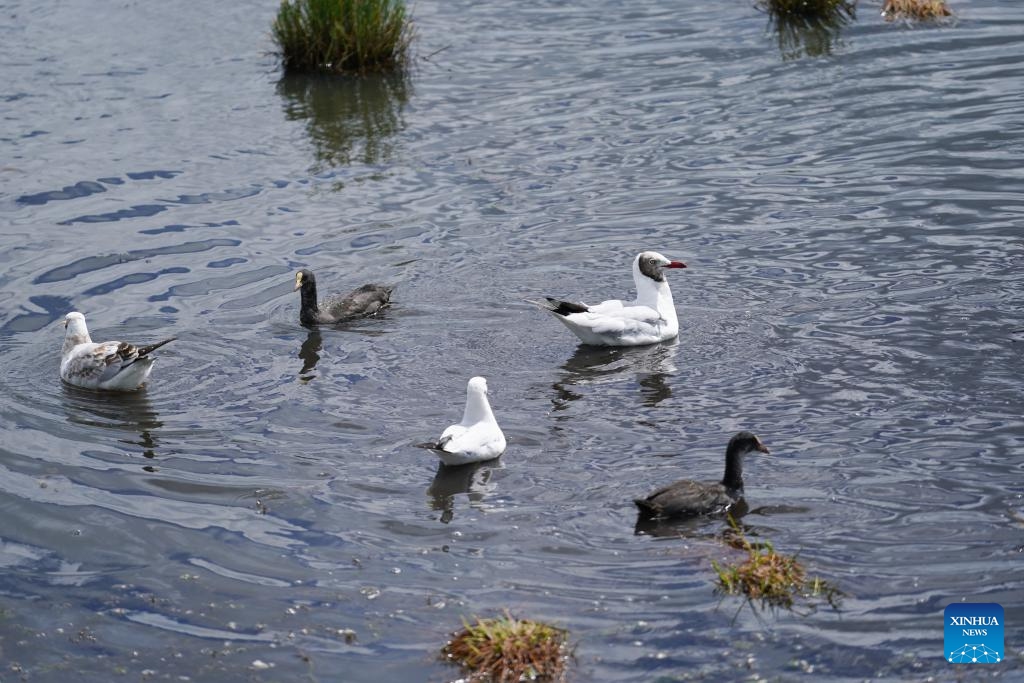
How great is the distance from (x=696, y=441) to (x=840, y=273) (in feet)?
14.6

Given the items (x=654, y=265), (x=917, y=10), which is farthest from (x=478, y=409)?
(x=917, y=10)

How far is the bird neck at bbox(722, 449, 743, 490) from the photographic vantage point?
10.8m

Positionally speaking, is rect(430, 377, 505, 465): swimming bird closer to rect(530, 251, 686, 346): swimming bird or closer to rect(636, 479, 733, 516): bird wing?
rect(636, 479, 733, 516): bird wing

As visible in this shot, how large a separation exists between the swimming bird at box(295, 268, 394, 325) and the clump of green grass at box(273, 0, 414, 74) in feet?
32.0

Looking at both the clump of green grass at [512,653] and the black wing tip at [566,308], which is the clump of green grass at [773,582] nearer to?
the clump of green grass at [512,653]

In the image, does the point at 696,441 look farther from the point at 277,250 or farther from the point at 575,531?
the point at 277,250

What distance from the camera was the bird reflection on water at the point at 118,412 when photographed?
1287 centimetres

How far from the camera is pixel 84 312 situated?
16.2m

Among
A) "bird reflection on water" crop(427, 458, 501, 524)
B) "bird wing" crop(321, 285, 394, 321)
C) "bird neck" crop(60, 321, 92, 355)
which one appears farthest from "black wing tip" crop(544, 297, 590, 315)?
"bird neck" crop(60, 321, 92, 355)

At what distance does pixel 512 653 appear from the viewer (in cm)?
854

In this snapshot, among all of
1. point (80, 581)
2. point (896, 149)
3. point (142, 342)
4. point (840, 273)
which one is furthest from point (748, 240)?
point (80, 581)

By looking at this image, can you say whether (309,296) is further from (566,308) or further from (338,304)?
(566,308)

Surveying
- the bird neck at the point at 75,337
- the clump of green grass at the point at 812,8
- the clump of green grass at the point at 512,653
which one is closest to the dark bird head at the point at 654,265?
the bird neck at the point at 75,337

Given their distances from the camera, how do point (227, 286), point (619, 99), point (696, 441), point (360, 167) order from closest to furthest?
1. point (696, 441)
2. point (227, 286)
3. point (360, 167)
4. point (619, 99)
